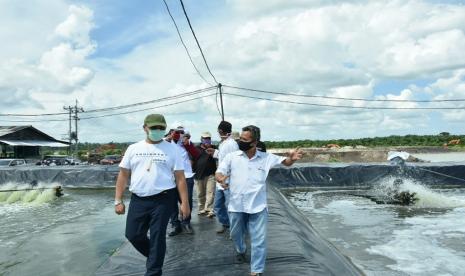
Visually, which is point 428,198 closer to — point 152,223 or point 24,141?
point 152,223

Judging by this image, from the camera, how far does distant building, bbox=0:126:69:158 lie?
128ft

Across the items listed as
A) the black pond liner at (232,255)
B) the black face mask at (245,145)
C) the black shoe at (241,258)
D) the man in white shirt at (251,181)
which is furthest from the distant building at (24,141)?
the black face mask at (245,145)

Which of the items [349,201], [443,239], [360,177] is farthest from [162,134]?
[360,177]

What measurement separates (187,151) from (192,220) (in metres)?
1.41

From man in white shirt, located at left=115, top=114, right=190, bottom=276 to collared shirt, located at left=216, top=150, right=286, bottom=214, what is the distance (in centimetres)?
58

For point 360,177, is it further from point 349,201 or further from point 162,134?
point 162,134

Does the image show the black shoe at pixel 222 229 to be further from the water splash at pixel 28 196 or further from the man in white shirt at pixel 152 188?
the water splash at pixel 28 196

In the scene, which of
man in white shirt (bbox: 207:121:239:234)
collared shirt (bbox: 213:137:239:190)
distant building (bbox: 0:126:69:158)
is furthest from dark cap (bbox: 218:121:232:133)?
distant building (bbox: 0:126:69:158)

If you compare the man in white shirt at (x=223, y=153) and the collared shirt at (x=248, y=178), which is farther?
the man in white shirt at (x=223, y=153)

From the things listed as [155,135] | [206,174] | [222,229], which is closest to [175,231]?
[222,229]

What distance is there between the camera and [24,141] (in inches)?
1641

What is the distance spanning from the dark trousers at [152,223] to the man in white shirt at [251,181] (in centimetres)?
73

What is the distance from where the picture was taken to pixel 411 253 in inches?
335

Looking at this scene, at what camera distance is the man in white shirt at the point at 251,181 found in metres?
4.42
